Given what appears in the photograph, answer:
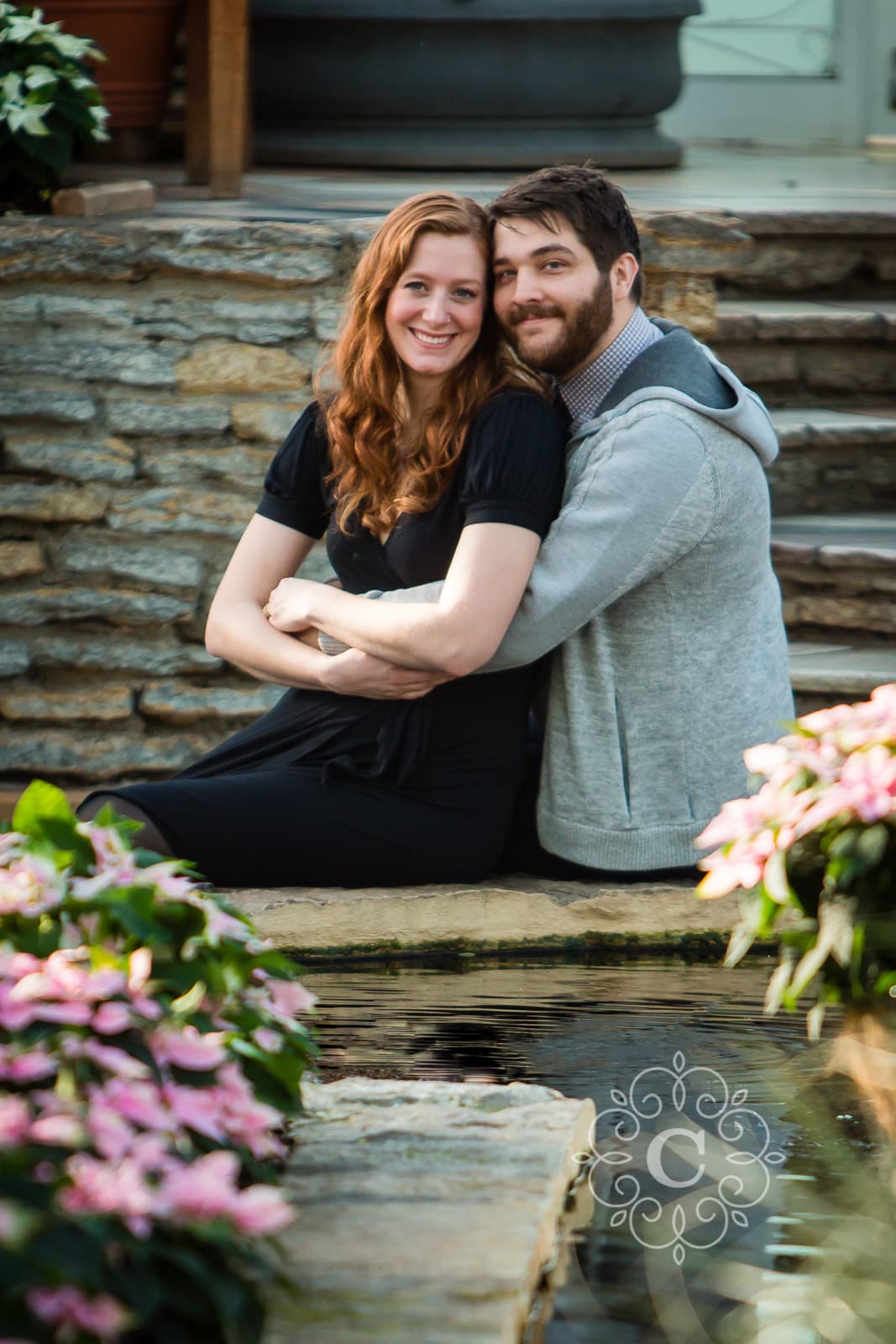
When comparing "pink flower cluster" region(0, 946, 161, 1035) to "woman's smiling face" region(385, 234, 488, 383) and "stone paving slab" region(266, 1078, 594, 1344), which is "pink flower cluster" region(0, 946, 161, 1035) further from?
"woman's smiling face" region(385, 234, 488, 383)

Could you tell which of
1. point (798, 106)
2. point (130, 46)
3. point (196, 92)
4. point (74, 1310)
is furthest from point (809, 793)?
point (798, 106)

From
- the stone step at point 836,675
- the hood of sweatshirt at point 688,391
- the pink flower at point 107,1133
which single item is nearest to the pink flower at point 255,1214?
the pink flower at point 107,1133

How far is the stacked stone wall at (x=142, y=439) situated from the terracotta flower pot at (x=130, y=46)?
3.03 feet

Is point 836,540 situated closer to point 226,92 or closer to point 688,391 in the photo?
point 688,391

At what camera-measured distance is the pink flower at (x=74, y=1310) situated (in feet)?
3.65

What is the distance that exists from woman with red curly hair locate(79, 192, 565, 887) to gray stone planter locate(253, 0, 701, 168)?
228 cm

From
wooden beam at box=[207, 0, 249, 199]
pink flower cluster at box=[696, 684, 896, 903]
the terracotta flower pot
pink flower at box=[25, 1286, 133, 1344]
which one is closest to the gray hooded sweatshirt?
pink flower cluster at box=[696, 684, 896, 903]

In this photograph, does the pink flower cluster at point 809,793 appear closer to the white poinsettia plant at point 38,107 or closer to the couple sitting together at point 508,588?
the couple sitting together at point 508,588

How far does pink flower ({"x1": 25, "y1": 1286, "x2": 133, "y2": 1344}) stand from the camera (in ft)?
3.65

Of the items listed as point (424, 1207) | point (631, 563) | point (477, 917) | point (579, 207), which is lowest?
point (477, 917)

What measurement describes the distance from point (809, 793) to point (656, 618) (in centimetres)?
98

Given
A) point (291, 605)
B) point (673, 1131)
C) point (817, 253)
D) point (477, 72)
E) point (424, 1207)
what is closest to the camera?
point (424, 1207)

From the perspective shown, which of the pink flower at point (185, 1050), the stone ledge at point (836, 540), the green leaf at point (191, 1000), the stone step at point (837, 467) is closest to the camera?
the pink flower at point (185, 1050)

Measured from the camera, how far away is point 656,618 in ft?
8.68
